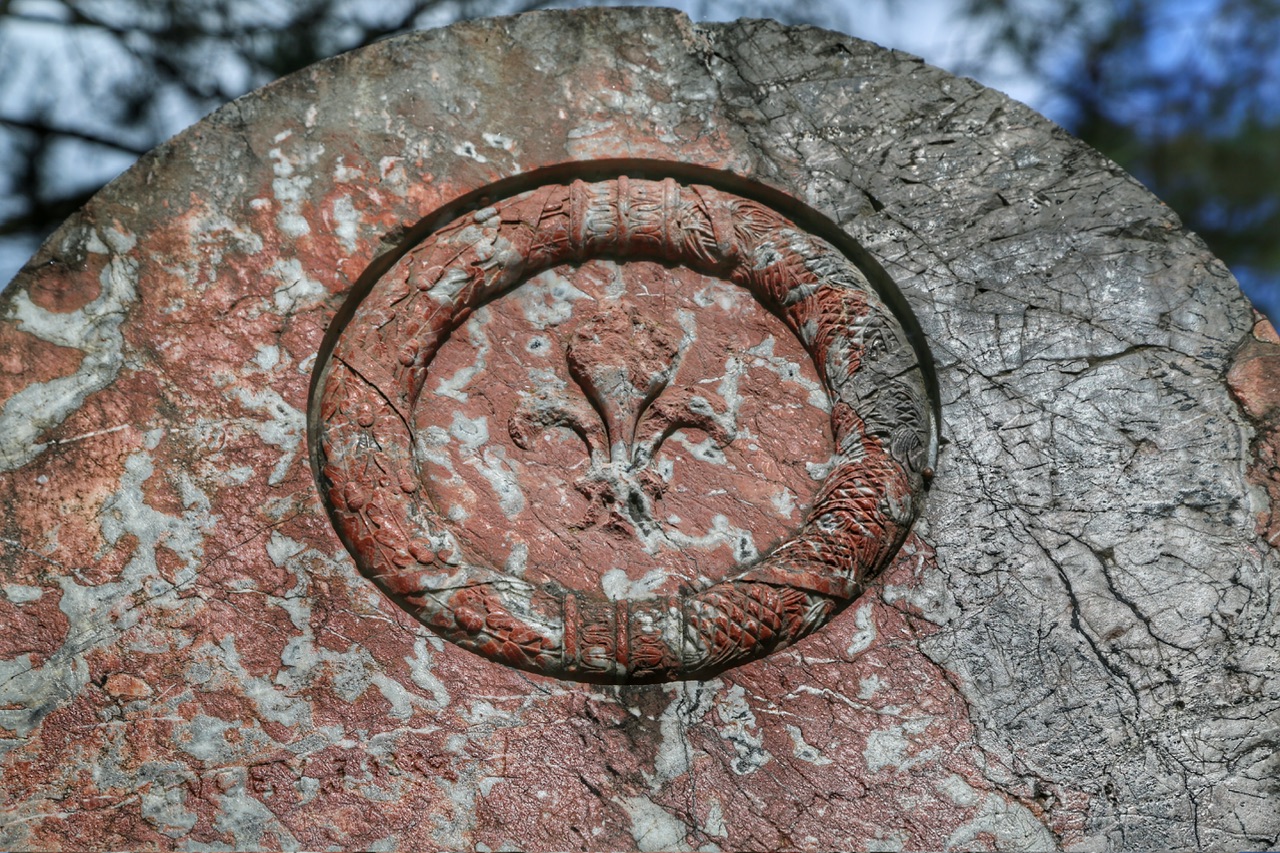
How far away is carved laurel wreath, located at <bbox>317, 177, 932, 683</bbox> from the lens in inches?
124

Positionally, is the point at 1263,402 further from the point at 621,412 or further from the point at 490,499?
the point at 490,499

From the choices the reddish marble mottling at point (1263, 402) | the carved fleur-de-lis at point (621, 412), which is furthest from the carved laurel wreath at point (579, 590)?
the reddish marble mottling at point (1263, 402)

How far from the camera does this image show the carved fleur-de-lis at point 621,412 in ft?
10.9

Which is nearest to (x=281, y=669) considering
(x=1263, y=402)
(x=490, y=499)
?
(x=490, y=499)

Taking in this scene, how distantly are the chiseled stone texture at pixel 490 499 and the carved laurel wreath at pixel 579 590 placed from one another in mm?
70

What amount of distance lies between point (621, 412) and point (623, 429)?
0.04 meters

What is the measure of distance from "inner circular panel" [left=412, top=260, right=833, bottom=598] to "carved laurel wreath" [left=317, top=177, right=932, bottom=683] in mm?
45

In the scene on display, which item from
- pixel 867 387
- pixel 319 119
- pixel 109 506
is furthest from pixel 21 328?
pixel 867 387

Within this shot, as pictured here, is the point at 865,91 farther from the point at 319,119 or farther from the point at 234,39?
the point at 234,39

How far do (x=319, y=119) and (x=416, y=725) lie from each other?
4.83 feet

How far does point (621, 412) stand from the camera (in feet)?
11.0

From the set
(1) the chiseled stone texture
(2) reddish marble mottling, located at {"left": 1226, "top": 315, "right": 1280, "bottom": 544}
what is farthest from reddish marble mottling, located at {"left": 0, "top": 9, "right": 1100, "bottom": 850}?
(2) reddish marble mottling, located at {"left": 1226, "top": 315, "right": 1280, "bottom": 544}

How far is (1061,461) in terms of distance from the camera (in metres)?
3.30

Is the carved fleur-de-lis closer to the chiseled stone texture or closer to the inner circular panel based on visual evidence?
the inner circular panel
